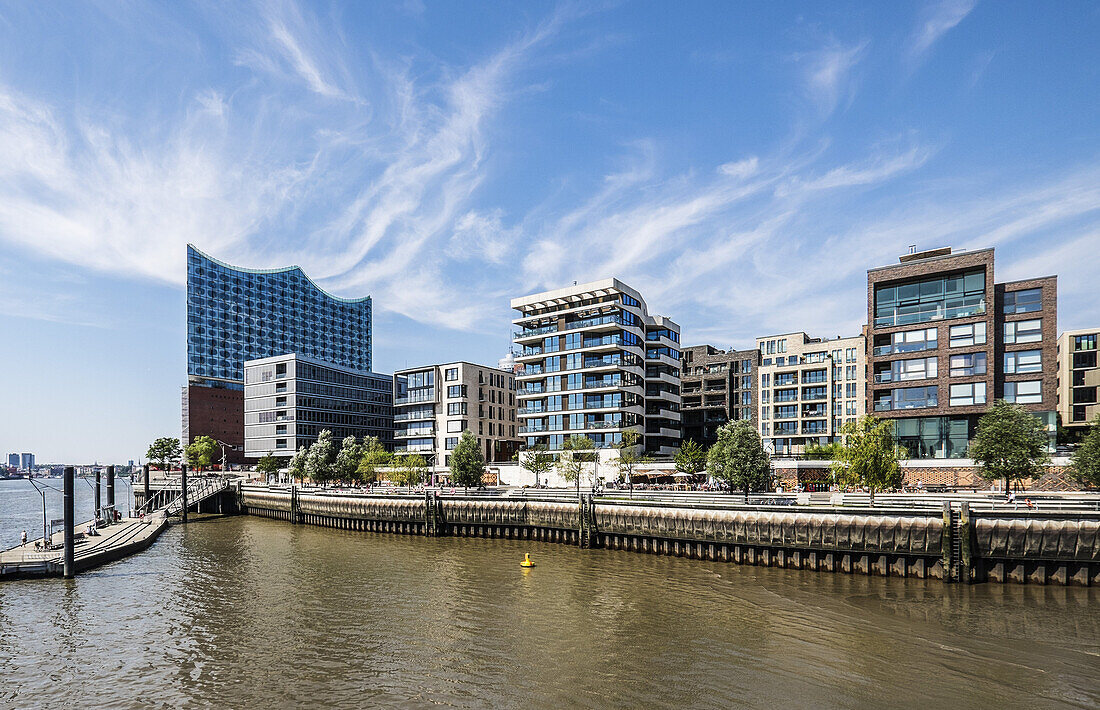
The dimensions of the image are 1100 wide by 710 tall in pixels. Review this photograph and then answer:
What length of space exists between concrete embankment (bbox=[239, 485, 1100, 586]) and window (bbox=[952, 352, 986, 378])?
129 ft

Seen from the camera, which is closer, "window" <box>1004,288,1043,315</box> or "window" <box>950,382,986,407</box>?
"window" <box>1004,288,1043,315</box>

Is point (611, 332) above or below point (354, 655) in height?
above

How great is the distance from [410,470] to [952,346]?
7547 cm

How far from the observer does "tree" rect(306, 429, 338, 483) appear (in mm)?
105500

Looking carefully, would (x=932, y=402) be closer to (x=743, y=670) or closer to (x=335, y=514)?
(x=743, y=670)

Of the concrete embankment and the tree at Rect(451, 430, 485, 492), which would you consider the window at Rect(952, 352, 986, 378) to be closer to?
the concrete embankment

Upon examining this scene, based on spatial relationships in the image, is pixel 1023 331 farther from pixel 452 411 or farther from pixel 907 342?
pixel 452 411

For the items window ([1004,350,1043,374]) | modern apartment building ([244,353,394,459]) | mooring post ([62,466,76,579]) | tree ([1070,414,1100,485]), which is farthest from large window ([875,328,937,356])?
modern apartment building ([244,353,394,459])

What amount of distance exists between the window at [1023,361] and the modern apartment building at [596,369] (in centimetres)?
4873

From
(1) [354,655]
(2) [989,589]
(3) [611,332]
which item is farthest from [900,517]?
(3) [611,332]

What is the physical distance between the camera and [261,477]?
131 m

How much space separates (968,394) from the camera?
69812 mm

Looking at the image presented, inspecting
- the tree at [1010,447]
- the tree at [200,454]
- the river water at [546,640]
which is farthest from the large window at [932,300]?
the tree at [200,454]

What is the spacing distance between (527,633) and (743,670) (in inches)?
371
